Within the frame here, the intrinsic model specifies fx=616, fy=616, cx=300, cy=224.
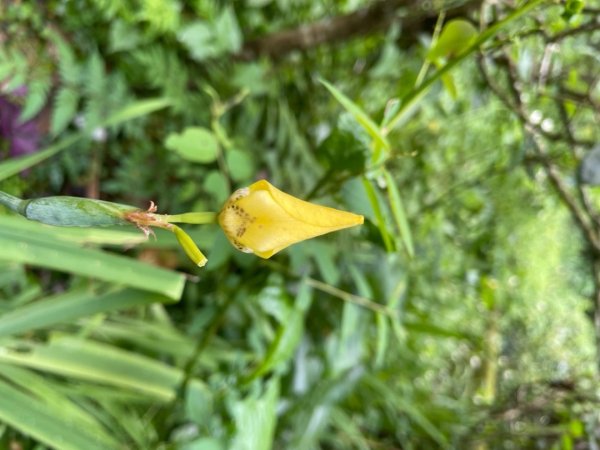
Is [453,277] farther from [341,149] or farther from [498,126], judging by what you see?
[341,149]

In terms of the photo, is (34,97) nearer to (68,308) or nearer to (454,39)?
(68,308)

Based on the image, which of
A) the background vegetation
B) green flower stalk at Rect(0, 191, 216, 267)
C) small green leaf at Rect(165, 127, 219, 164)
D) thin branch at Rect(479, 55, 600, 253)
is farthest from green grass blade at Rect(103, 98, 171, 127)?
green flower stalk at Rect(0, 191, 216, 267)

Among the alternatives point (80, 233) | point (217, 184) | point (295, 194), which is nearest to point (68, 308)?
point (80, 233)

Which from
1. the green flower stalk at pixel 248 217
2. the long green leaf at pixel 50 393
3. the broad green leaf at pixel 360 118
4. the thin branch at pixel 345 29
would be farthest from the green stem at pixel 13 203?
the thin branch at pixel 345 29

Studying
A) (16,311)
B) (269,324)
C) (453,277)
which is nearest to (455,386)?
(453,277)

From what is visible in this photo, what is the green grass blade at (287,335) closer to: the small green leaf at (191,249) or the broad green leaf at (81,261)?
the broad green leaf at (81,261)
